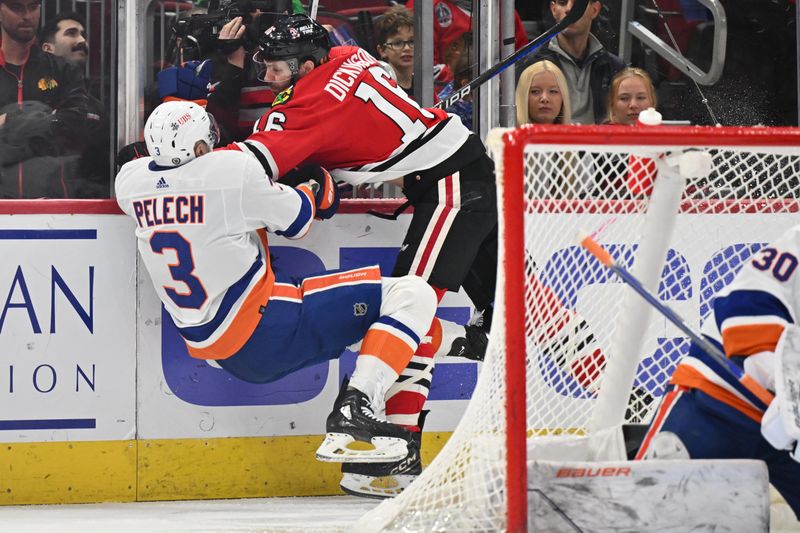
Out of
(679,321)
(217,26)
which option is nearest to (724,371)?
(679,321)

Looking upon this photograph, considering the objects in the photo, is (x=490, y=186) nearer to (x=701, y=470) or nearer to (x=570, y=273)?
(x=570, y=273)

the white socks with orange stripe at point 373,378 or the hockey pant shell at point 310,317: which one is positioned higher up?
the hockey pant shell at point 310,317

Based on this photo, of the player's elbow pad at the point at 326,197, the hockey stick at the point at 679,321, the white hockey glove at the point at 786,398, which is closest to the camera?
the white hockey glove at the point at 786,398

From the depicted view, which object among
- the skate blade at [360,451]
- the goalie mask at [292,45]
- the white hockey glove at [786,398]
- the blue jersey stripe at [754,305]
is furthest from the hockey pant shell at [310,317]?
the white hockey glove at [786,398]

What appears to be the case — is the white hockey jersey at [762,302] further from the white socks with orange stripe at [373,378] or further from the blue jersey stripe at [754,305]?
the white socks with orange stripe at [373,378]

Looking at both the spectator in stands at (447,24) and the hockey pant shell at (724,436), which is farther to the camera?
the spectator in stands at (447,24)

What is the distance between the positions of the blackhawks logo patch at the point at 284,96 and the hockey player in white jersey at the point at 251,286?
257 mm

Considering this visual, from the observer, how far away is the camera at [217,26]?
3727mm

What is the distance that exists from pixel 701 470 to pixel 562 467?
10.8 inches

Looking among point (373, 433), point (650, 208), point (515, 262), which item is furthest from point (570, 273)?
point (373, 433)

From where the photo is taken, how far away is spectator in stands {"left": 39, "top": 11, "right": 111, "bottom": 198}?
3.65 m

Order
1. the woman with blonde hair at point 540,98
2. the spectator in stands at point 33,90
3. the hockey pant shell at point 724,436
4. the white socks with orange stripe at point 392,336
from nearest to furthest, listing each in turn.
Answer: the hockey pant shell at point 724,436 → the white socks with orange stripe at point 392,336 → the spectator in stands at point 33,90 → the woman with blonde hair at point 540,98

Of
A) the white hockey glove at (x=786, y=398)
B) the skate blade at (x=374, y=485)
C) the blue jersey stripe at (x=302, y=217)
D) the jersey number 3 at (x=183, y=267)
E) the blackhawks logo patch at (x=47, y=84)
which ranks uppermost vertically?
the blackhawks logo patch at (x=47, y=84)

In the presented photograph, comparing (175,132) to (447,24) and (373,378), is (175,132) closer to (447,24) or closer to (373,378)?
(373,378)
